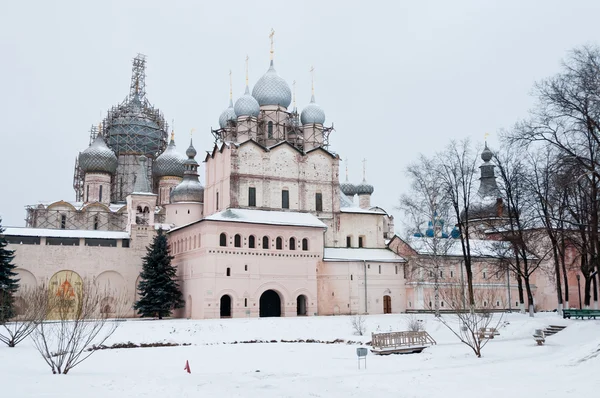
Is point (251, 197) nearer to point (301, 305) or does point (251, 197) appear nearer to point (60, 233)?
point (301, 305)

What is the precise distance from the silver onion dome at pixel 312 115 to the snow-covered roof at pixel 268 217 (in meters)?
9.45

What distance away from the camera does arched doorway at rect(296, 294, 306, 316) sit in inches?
1564

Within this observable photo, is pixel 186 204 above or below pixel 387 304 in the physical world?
above

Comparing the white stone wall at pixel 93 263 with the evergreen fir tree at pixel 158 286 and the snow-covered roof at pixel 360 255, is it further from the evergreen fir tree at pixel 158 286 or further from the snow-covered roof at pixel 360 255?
the snow-covered roof at pixel 360 255

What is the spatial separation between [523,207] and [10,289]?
89.0 feet

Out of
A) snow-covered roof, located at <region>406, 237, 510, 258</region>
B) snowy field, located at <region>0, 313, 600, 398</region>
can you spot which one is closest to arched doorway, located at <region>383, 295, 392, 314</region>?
snow-covered roof, located at <region>406, 237, 510, 258</region>

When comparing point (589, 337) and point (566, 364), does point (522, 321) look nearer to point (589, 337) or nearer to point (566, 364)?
point (589, 337)

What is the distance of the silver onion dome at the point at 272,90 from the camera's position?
155 ft

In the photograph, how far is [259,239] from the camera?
38500 mm

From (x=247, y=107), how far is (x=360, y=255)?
1378cm

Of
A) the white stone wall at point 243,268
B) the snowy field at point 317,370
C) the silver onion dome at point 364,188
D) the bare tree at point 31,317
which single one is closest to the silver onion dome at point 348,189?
the silver onion dome at point 364,188

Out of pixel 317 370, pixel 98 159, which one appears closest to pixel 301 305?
pixel 317 370

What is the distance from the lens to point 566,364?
52.1ft

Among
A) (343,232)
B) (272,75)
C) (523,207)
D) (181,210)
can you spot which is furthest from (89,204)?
(523,207)
